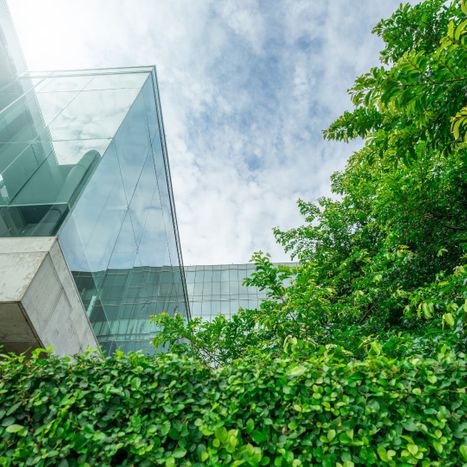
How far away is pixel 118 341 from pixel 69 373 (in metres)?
5.72

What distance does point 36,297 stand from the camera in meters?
4.18

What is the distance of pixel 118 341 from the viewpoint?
25.9 feet

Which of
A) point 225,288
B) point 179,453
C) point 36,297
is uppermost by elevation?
point 225,288

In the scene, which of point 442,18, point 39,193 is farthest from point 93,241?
point 442,18

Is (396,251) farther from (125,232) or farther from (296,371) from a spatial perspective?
(125,232)

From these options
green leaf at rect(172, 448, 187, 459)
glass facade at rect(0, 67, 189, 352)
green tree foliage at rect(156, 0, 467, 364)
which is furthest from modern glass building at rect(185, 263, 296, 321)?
green leaf at rect(172, 448, 187, 459)

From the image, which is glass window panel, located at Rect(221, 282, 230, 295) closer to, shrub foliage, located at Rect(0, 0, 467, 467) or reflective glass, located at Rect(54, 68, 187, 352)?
reflective glass, located at Rect(54, 68, 187, 352)

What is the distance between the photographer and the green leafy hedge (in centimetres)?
208

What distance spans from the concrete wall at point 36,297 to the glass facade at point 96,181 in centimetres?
35

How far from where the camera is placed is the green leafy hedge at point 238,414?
2.08 meters

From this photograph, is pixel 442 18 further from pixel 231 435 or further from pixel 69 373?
pixel 69 373

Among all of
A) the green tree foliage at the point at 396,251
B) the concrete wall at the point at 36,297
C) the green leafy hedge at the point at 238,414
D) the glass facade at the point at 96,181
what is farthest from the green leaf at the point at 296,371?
the glass facade at the point at 96,181

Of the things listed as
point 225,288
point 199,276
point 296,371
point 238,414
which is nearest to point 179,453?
point 238,414

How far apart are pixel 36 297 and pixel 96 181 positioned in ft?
10.1
